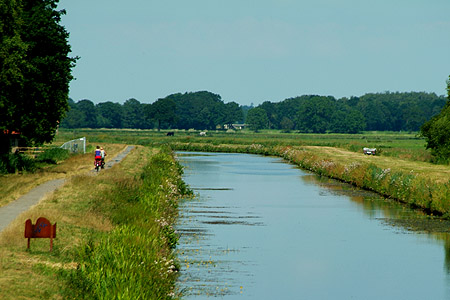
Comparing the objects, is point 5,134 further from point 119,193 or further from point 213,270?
point 213,270

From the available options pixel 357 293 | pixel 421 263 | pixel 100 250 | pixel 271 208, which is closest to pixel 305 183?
pixel 271 208

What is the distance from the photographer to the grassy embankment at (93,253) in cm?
1411

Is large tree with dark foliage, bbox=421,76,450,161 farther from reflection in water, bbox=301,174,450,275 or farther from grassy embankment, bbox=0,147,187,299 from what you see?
grassy embankment, bbox=0,147,187,299

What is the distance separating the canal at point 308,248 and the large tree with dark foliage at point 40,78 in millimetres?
10973

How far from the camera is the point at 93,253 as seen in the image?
1742cm

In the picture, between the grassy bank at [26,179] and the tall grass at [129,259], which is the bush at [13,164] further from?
the tall grass at [129,259]

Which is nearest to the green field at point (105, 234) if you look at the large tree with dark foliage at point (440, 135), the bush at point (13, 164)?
the bush at point (13, 164)

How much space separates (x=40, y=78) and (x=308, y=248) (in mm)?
24117

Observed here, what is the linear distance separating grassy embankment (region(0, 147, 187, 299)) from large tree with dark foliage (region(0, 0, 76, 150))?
43.0 feet

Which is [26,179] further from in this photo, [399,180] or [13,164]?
[399,180]

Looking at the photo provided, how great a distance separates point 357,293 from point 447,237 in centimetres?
1042

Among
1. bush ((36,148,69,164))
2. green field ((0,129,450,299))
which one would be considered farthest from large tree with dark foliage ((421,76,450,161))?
bush ((36,148,69,164))

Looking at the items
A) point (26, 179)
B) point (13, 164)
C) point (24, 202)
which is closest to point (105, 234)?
point (24, 202)

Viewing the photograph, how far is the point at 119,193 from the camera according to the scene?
31219mm
